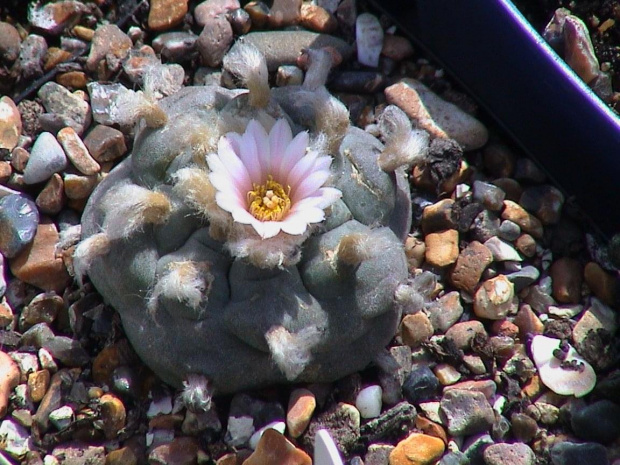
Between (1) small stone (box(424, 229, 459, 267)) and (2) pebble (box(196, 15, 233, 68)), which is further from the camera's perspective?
(2) pebble (box(196, 15, 233, 68))

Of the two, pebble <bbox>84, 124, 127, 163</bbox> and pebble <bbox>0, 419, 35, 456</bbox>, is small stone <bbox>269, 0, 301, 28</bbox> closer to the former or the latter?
pebble <bbox>84, 124, 127, 163</bbox>

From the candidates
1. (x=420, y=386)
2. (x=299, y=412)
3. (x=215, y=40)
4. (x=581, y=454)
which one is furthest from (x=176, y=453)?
(x=215, y=40)

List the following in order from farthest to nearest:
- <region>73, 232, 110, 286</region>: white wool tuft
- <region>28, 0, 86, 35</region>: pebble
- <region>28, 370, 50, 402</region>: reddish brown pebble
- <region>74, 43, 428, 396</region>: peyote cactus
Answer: <region>28, 0, 86, 35</region>: pebble
<region>28, 370, 50, 402</region>: reddish brown pebble
<region>73, 232, 110, 286</region>: white wool tuft
<region>74, 43, 428, 396</region>: peyote cactus

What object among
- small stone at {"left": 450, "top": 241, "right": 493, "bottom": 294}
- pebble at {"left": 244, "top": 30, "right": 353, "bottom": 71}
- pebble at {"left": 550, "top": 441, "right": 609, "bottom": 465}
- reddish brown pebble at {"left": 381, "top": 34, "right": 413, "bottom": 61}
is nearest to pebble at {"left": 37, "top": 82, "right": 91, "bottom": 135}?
pebble at {"left": 244, "top": 30, "right": 353, "bottom": 71}

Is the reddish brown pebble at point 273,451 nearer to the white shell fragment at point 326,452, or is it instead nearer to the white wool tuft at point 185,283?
the white shell fragment at point 326,452

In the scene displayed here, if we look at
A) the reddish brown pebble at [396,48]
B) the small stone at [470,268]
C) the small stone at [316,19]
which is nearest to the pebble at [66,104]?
the small stone at [316,19]

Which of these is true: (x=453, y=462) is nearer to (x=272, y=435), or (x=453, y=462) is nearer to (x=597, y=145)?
(x=272, y=435)

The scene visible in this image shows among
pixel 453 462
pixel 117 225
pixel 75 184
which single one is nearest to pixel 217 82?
pixel 75 184
